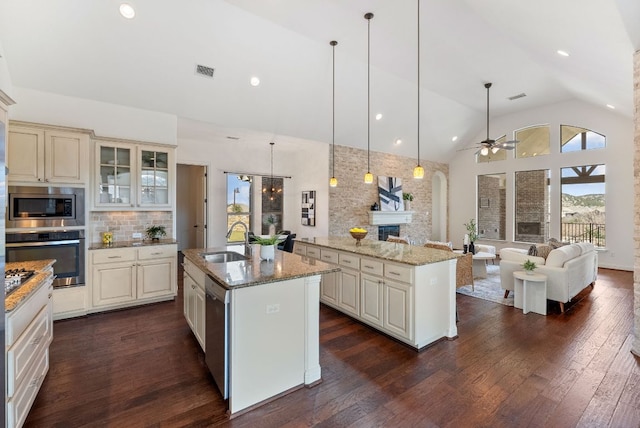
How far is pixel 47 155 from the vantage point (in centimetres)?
364

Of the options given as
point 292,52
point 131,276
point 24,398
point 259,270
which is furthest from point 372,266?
point 292,52

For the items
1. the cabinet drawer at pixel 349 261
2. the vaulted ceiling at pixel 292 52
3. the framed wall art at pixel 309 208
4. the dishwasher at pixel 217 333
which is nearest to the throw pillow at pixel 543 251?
the vaulted ceiling at pixel 292 52

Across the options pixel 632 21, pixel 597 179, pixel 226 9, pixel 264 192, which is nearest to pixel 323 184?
pixel 264 192

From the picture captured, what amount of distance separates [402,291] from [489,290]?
301 cm

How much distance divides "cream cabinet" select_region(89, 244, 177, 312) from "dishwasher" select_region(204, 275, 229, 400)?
2.32 m

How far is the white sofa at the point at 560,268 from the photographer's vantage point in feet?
13.8

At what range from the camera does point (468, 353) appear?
120 inches

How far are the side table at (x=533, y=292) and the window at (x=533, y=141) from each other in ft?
18.0

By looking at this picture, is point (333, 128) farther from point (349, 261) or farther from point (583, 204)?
point (583, 204)

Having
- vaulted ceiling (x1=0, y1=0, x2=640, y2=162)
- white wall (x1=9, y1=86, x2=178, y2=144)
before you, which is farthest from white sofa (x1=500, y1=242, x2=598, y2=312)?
white wall (x1=9, y1=86, x2=178, y2=144)

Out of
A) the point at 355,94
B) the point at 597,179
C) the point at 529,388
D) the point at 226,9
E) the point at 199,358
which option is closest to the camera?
the point at 529,388

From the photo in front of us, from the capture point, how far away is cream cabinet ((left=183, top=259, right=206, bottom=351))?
2.82m

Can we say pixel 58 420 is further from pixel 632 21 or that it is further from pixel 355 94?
pixel 355 94

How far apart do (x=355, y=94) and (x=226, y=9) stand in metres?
2.94
